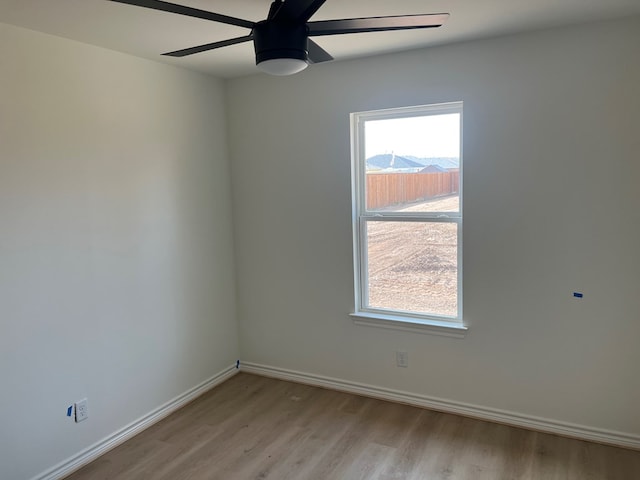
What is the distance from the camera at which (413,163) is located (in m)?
3.26

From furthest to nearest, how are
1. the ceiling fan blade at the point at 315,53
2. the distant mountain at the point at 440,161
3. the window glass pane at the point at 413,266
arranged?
the window glass pane at the point at 413,266 → the distant mountain at the point at 440,161 → the ceiling fan blade at the point at 315,53

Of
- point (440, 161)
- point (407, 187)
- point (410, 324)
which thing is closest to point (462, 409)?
point (410, 324)

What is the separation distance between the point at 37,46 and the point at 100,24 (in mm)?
381

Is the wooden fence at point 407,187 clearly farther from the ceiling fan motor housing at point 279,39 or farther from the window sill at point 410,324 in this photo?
the ceiling fan motor housing at point 279,39

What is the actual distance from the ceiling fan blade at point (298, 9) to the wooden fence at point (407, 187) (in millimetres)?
1759

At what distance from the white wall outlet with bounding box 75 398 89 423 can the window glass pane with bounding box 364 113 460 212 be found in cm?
219

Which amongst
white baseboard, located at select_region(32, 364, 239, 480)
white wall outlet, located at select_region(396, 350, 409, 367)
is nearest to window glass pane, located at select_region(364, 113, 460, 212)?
white wall outlet, located at select_region(396, 350, 409, 367)

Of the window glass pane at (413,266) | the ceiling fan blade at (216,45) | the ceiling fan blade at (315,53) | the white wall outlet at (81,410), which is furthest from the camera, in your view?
the window glass pane at (413,266)

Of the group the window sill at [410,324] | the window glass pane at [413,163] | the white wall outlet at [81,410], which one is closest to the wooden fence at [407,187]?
the window glass pane at [413,163]

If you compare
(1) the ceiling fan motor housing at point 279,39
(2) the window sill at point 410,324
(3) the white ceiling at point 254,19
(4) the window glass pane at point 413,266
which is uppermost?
(3) the white ceiling at point 254,19

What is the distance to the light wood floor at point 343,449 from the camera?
8.53 feet

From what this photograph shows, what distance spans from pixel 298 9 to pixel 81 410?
2.47 m

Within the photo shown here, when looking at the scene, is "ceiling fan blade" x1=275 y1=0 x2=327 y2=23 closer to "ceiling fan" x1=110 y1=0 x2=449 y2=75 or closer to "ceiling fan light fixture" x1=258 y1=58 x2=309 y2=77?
"ceiling fan" x1=110 y1=0 x2=449 y2=75

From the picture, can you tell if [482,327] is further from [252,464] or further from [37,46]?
[37,46]
